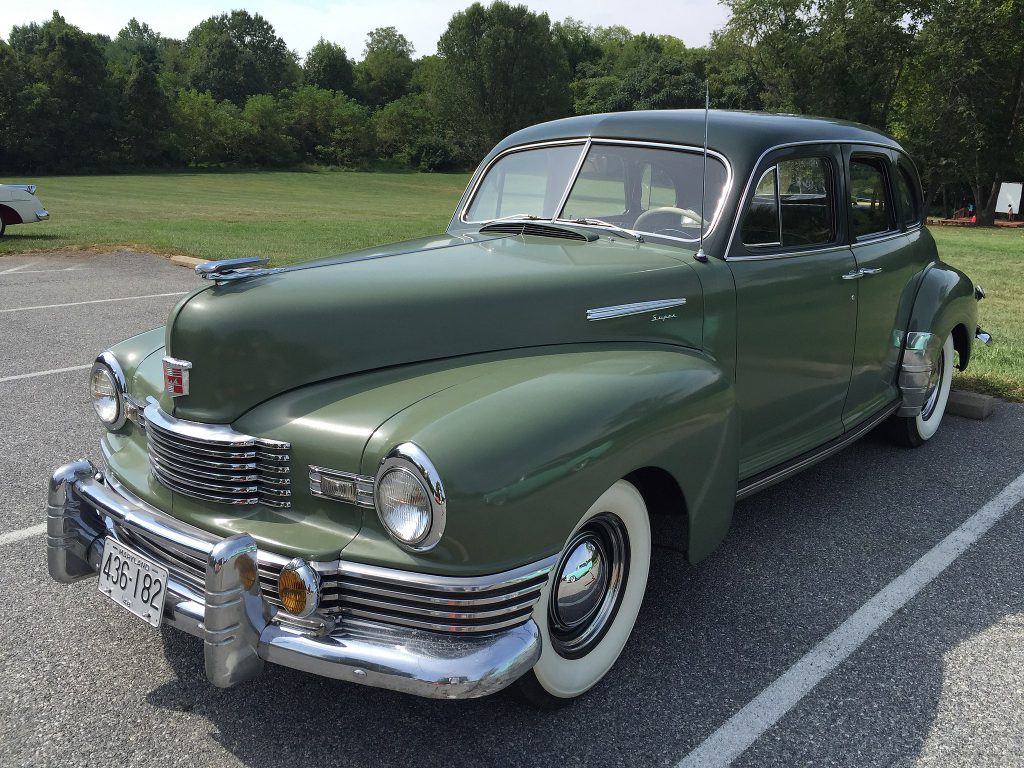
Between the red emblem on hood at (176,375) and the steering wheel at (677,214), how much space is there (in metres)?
1.90

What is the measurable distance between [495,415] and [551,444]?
17 cm

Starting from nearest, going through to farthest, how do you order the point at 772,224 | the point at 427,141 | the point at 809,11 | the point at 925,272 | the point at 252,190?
the point at 772,224 → the point at 925,272 → the point at 252,190 → the point at 809,11 → the point at 427,141

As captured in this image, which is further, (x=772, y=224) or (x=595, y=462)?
(x=772, y=224)

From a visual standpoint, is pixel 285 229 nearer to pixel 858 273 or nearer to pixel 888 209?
pixel 888 209

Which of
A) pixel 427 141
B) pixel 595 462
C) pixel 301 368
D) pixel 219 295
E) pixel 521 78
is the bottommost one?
pixel 595 462

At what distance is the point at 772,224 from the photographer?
3.60 metres

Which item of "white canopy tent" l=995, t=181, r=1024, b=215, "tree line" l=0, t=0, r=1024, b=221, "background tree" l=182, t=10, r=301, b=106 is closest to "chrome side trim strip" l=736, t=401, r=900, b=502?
"tree line" l=0, t=0, r=1024, b=221

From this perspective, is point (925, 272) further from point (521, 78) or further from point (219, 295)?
point (521, 78)

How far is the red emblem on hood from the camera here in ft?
8.50

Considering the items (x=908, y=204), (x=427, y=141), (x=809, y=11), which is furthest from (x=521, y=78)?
(x=908, y=204)

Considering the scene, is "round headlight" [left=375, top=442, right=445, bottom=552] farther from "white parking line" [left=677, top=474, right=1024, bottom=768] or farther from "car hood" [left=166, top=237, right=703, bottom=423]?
"white parking line" [left=677, top=474, right=1024, bottom=768]

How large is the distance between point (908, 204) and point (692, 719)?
343 cm

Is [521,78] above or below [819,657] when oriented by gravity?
above

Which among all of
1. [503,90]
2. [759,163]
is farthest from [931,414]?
[503,90]
